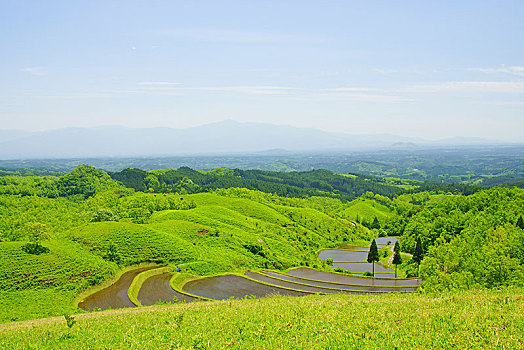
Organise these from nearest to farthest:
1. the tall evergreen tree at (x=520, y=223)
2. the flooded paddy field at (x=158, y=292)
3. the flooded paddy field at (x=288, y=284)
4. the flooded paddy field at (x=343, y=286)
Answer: the flooded paddy field at (x=158, y=292)
the flooded paddy field at (x=288, y=284)
the flooded paddy field at (x=343, y=286)
the tall evergreen tree at (x=520, y=223)

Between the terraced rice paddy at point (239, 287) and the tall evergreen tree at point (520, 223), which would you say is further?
the tall evergreen tree at point (520, 223)

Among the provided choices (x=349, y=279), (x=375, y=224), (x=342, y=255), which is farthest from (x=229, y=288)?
(x=375, y=224)

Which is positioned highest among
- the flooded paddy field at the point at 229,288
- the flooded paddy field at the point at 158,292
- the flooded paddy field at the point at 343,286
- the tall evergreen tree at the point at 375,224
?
the flooded paddy field at the point at 158,292

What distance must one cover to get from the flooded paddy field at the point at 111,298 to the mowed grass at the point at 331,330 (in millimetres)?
22298

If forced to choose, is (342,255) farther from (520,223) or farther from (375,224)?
(375,224)

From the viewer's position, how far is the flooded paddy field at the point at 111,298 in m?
36.7

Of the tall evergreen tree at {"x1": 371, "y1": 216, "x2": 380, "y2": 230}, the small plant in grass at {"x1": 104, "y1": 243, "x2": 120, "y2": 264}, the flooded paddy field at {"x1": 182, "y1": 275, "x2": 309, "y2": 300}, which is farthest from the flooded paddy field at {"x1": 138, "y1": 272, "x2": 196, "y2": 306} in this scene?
the tall evergreen tree at {"x1": 371, "y1": 216, "x2": 380, "y2": 230}

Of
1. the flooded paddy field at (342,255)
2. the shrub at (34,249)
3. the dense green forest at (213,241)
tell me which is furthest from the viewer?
the flooded paddy field at (342,255)

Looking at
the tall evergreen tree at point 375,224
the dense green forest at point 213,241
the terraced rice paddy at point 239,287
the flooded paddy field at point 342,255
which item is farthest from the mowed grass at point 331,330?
the tall evergreen tree at point 375,224

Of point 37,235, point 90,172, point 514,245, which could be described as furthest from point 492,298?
point 90,172

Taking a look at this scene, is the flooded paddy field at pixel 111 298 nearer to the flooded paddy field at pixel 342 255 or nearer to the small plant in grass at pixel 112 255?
the small plant in grass at pixel 112 255

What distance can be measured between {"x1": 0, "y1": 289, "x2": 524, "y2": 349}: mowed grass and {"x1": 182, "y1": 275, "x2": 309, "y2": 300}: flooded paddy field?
2720 cm

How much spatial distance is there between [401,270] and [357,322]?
60911 mm

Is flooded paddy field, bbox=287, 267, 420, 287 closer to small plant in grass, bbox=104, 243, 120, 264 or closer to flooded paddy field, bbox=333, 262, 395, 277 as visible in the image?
flooded paddy field, bbox=333, 262, 395, 277
